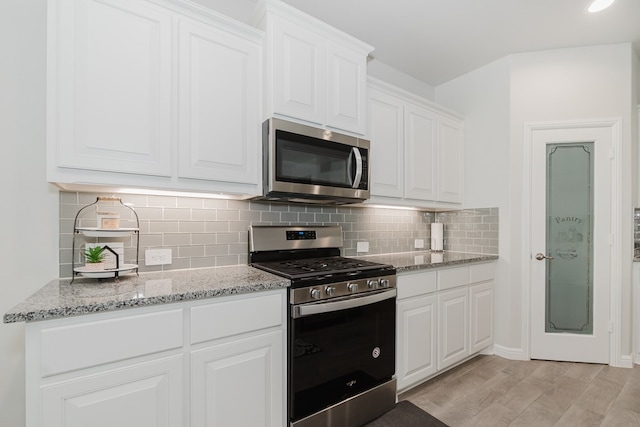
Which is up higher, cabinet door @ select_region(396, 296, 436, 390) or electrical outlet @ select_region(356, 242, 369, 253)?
electrical outlet @ select_region(356, 242, 369, 253)

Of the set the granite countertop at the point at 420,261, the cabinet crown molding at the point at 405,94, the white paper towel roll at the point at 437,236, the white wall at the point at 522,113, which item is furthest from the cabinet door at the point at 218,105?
the white wall at the point at 522,113

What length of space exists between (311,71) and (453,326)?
7.41ft

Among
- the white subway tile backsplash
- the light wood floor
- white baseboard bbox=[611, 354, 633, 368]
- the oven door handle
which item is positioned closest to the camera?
the oven door handle

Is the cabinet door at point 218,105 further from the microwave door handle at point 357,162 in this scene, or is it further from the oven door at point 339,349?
the oven door at point 339,349

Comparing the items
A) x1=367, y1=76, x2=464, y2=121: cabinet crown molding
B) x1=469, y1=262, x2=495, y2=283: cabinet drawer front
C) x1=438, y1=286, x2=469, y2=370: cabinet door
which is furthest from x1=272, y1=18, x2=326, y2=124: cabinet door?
x1=469, y1=262, x2=495, y2=283: cabinet drawer front

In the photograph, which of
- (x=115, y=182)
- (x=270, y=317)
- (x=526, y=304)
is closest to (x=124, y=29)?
(x=115, y=182)

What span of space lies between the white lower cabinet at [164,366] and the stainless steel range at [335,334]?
0.33 ft

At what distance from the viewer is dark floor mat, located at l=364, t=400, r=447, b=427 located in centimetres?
194

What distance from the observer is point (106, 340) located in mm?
1187

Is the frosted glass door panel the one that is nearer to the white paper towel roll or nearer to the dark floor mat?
the white paper towel roll

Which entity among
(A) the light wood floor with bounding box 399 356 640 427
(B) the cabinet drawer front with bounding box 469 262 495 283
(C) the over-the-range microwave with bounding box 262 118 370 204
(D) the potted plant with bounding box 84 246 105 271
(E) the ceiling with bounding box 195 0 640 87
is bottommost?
(A) the light wood floor with bounding box 399 356 640 427

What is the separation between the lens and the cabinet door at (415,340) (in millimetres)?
2170

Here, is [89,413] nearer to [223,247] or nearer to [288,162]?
[223,247]

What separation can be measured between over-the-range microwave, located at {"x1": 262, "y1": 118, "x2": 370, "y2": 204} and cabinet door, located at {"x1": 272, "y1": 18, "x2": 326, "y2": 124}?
12 cm
